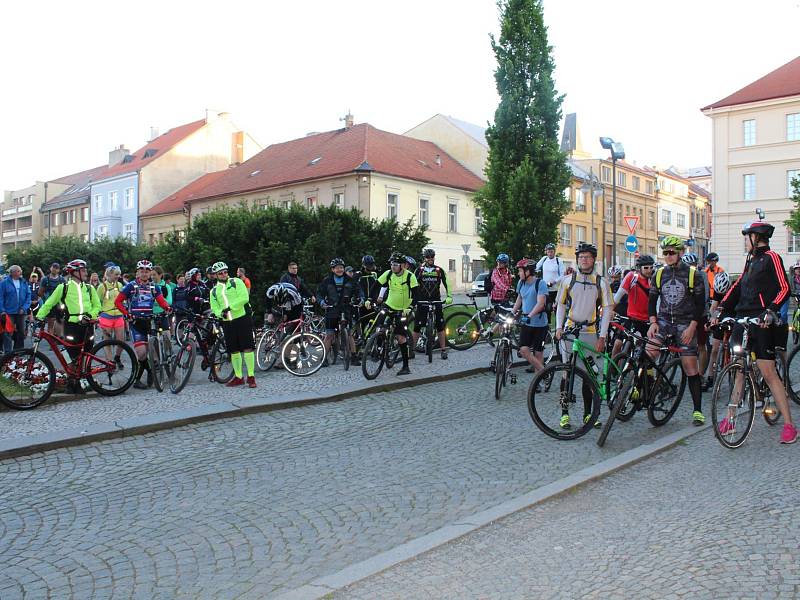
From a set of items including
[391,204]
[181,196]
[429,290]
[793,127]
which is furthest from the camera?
[181,196]

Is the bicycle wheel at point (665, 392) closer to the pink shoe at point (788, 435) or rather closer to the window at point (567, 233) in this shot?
the pink shoe at point (788, 435)

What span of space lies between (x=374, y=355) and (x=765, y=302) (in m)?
5.96

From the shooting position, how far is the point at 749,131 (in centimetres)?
5469

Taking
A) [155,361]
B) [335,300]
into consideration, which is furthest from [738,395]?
[155,361]

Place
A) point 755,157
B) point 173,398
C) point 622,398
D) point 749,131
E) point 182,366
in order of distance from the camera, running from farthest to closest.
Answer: point 749,131, point 755,157, point 182,366, point 173,398, point 622,398

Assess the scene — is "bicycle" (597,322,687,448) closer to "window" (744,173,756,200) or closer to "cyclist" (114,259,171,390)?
"cyclist" (114,259,171,390)

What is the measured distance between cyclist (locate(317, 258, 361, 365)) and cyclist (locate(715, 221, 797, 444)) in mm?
7245

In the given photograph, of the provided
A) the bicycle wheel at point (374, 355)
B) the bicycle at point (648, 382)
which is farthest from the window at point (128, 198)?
the bicycle at point (648, 382)

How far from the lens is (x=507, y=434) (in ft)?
25.7

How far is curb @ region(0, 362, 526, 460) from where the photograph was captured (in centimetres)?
731

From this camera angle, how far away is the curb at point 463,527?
3.91 meters

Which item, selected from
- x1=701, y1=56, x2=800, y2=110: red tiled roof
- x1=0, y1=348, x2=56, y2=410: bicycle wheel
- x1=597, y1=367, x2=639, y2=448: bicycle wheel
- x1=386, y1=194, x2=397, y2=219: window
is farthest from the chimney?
x1=597, y1=367, x2=639, y2=448: bicycle wheel

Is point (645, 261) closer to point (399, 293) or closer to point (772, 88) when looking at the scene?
point (399, 293)

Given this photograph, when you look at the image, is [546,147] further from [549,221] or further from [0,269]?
[0,269]
